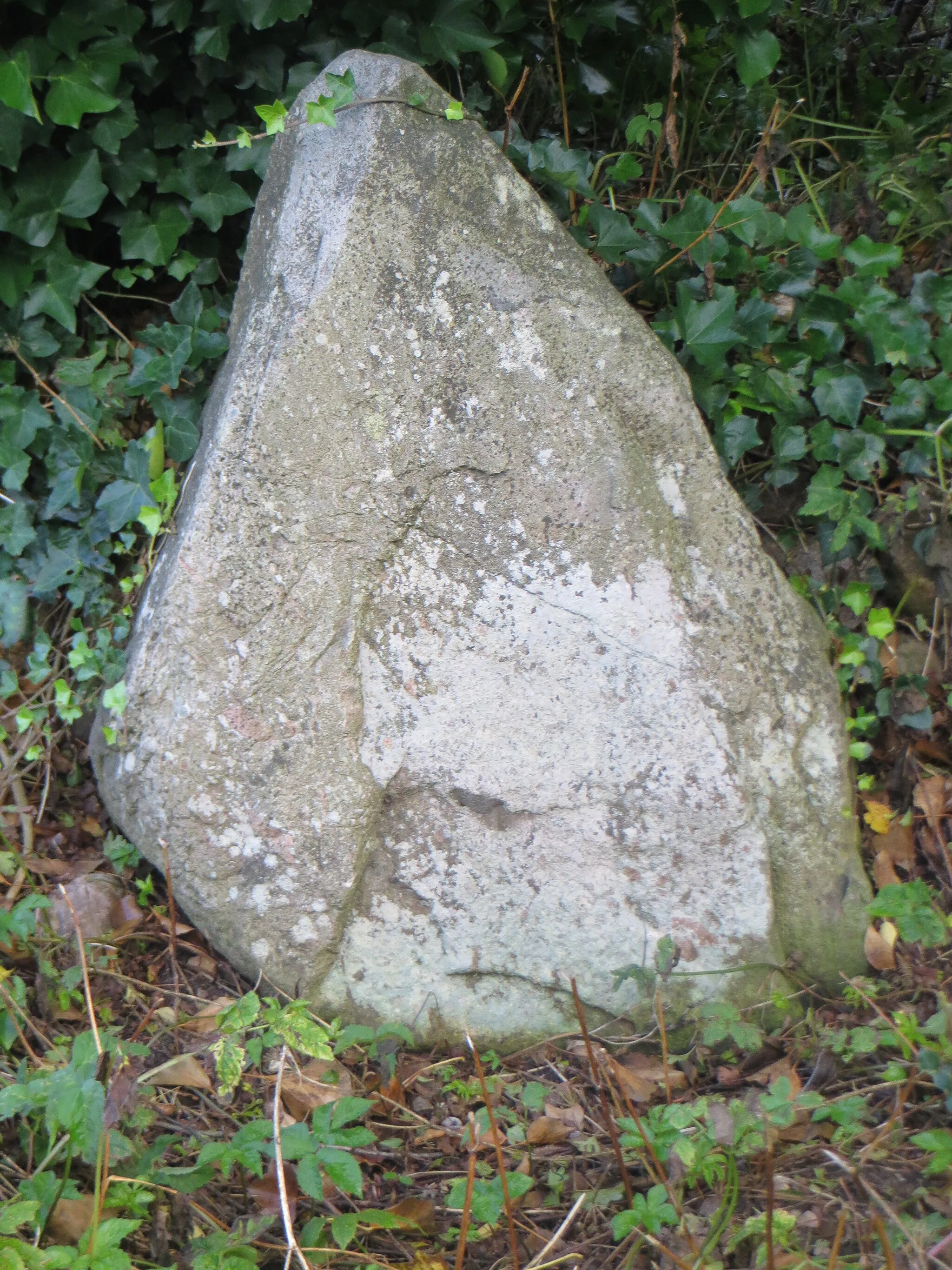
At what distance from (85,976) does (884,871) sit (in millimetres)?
1689

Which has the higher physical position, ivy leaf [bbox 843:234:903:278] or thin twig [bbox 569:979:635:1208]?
ivy leaf [bbox 843:234:903:278]

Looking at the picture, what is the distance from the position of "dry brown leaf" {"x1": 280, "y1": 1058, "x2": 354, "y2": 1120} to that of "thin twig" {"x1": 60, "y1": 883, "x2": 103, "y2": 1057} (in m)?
0.36

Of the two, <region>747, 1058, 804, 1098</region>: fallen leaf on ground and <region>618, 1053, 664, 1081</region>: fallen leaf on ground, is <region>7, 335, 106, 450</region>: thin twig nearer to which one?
<region>618, 1053, 664, 1081</region>: fallen leaf on ground

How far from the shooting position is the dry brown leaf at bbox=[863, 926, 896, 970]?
6.64ft

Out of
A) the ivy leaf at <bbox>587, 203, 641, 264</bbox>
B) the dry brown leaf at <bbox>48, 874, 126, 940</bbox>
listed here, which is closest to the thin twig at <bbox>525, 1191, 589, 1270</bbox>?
the dry brown leaf at <bbox>48, 874, 126, 940</bbox>

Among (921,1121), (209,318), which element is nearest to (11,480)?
(209,318)

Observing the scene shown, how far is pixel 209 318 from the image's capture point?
2434mm

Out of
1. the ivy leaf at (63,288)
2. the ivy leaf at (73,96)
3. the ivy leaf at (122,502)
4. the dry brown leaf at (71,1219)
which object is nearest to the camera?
the dry brown leaf at (71,1219)

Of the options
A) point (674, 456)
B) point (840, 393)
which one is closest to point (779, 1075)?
point (674, 456)

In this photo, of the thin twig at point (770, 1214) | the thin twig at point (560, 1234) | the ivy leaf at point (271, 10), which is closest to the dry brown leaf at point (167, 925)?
the thin twig at point (560, 1234)

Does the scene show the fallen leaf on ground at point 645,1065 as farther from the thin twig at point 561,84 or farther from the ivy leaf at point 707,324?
the thin twig at point 561,84

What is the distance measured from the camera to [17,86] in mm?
2139

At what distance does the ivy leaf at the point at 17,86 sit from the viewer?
7.01ft

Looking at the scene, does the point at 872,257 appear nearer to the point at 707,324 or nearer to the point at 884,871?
the point at 707,324
